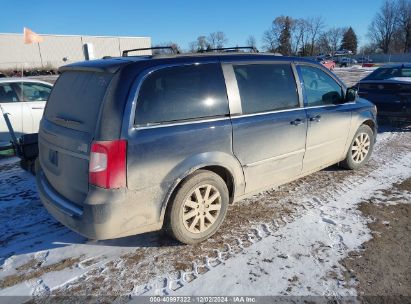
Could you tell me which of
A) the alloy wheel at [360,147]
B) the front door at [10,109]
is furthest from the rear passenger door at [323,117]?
the front door at [10,109]

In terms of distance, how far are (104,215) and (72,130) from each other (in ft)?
2.64

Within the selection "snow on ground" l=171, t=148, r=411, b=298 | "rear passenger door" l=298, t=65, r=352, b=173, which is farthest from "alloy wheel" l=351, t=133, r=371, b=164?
"snow on ground" l=171, t=148, r=411, b=298

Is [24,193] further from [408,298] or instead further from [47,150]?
[408,298]

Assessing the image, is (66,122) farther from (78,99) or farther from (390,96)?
(390,96)

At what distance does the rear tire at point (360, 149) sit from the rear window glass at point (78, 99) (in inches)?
153

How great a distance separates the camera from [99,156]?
2807 mm

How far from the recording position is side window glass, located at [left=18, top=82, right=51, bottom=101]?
7324 mm

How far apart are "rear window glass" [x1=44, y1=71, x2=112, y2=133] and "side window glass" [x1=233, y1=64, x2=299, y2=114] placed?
4.65 feet

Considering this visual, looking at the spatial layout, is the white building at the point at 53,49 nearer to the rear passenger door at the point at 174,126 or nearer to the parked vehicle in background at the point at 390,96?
the parked vehicle in background at the point at 390,96

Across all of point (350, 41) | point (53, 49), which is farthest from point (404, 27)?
point (53, 49)

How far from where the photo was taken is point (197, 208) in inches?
135

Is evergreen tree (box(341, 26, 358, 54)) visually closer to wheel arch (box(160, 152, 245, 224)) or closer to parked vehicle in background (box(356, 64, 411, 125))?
parked vehicle in background (box(356, 64, 411, 125))

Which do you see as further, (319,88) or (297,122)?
(319,88)

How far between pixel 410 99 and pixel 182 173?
21.4 feet
